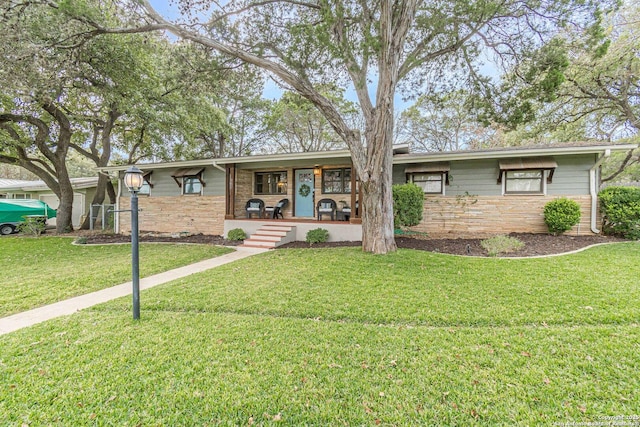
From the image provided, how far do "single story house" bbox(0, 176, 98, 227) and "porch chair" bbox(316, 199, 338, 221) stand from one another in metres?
13.8

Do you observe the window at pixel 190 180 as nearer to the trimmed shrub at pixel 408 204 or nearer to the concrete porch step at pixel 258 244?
the concrete porch step at pixel 258 244

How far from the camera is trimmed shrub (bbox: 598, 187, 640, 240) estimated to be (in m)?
6.98

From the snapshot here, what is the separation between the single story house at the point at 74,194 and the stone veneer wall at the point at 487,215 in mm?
17759

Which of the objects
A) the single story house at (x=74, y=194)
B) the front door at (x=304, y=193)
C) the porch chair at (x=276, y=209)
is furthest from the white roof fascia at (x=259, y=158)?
the single story house at (x=74, y=194)

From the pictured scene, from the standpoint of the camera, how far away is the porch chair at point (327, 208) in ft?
31.1

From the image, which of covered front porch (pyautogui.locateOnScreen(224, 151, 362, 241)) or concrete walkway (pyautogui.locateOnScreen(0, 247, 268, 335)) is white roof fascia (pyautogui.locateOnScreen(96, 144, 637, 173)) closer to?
covered front porch (pyautogui.locateOnScreen(224, 151, 362, 241))

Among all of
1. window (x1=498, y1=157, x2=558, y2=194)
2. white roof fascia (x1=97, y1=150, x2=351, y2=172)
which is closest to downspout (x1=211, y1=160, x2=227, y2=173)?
white roof fascia (x1=97, y1=150, x2=351, y2=172)

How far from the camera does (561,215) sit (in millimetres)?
7309

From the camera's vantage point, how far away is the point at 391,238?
637 centimetres

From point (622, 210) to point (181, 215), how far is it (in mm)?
14646

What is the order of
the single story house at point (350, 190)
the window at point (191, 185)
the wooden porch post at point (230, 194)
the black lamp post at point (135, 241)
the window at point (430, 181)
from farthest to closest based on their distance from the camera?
the window at point (191, 185), the wooden porch post at point (230, 194), the window at point (430, 181), the single story house at point (350, 190), the black lamp post at point (135, 241)

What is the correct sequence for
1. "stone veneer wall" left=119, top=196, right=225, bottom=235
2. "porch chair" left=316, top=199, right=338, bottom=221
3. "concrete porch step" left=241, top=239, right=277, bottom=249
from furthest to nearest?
"stone veneer wall" left=119, top=196, right=225, bottom=235 → "porch chair" left=316, top=199, right=338, bottom=221 → "concrete porch step" left=241, top=239, right=277, bottom=249

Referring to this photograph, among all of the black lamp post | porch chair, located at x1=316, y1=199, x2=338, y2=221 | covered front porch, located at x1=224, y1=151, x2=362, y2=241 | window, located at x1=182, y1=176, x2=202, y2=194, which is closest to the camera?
the black lamp post

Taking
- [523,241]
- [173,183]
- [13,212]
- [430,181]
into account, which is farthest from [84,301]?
[13,212]
